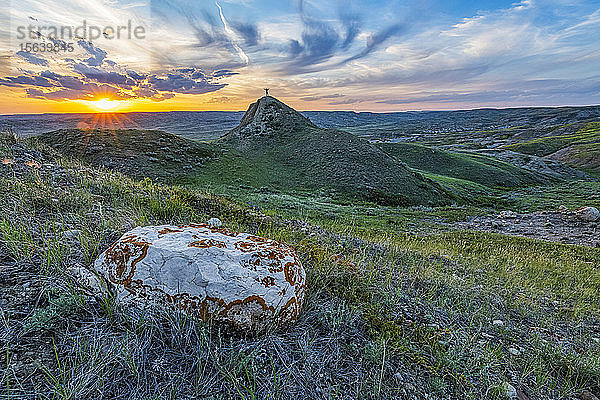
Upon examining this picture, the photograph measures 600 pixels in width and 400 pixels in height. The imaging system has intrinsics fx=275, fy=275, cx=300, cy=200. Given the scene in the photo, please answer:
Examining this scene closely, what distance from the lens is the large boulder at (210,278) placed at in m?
2.87

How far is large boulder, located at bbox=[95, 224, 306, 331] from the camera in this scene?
2.87 meters

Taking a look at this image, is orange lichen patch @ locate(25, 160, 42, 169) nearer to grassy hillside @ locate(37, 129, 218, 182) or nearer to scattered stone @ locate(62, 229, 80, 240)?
scattered stone @ locate(62, 229, 80, 240)

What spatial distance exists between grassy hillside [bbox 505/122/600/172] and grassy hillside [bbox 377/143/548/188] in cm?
2459

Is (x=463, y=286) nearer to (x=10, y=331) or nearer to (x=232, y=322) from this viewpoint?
(x=232, y=322)

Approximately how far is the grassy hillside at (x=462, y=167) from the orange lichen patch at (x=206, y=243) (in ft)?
149

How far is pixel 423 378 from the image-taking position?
3.01 metres

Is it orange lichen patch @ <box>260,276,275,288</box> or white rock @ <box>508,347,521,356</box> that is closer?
orange lichen patch @ <box>260,276,275,288</box>

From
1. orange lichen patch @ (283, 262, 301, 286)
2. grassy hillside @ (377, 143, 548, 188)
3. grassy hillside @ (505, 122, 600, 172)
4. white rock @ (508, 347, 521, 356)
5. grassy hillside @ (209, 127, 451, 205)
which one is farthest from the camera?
grassy hillside @ (505, 122, 600, 172)

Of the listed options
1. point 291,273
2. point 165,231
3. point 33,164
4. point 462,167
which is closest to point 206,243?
point 165,231

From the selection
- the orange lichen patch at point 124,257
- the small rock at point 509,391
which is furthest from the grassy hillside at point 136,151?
the small rock at point 509,391

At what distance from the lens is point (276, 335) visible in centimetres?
298

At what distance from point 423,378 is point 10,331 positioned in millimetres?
3991

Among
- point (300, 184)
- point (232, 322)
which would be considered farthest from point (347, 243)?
point (300, 184)

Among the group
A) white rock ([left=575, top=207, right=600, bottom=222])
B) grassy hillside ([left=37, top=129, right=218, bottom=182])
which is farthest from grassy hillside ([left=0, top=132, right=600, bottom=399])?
white rock ([left=575, top=207, right=600, bottom=222])
